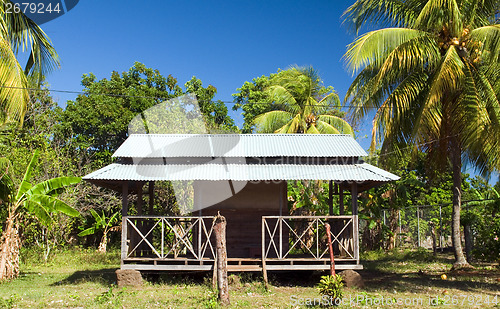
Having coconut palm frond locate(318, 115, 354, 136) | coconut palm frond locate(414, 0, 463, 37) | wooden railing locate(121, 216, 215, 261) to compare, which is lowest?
wooden railing locate(121, 216, 215, 261)

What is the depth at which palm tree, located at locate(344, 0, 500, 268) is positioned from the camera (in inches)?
437

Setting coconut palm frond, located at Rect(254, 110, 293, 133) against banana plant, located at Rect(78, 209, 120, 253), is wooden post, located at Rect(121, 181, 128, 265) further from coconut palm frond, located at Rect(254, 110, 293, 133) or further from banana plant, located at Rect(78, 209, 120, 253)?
coconut palm frond, located at Rect(254, 110, 293, 133)

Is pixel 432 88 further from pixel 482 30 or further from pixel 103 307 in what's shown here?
pixel 103 307

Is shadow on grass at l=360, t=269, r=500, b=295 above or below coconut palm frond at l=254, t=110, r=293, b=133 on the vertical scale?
below

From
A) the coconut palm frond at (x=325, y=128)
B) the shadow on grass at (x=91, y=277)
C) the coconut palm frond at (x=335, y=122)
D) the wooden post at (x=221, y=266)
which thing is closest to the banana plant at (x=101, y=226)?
the shadow on grass at (x=91, y=277)

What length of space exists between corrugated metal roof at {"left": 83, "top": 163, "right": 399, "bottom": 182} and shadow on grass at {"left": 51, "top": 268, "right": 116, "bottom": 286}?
9.57 feet

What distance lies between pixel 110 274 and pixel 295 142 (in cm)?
658

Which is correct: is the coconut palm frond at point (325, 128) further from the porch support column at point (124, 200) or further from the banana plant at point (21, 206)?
the banana plant at point (21, 206)

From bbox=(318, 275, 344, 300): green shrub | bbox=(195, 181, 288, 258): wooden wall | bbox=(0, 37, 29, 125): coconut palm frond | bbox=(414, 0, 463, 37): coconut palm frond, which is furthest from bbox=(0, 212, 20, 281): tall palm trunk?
bbox=(414, 0, 463, 37): coconut palm frond

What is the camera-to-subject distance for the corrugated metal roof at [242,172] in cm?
1071

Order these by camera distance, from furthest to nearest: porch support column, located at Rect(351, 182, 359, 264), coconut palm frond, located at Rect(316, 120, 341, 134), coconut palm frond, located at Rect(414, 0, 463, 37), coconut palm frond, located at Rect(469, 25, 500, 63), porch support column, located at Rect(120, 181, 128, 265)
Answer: coconut palm frond, located at Rect(316, 120, 341, 134) → coconut palm frond, located at Rect(414, 0, 463, 37) → coconut palm frond, located at Rect(469, 25, 500, 63) → porch support column, located at Rect(351, 182, 359, 264) → porch support column, located at Rect(120, 181, 128, 265)

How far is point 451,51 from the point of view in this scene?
37.3 ft

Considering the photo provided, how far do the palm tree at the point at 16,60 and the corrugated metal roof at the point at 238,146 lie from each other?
2576 mm
